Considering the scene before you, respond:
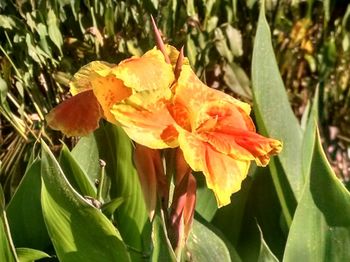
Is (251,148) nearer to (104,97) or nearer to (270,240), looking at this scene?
(104,97)

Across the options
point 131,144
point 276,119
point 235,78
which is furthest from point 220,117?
point 235,78

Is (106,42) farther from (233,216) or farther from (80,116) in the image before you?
(80,116)

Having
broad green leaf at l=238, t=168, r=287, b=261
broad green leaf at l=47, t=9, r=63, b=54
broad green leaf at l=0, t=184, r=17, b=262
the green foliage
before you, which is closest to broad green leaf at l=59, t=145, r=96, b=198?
the green foliage

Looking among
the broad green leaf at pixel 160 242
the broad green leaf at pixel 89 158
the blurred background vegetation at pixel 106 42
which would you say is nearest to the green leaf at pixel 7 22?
the blurred background vegetation at pixel 106 42

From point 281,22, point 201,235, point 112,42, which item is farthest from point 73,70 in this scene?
point 201,235

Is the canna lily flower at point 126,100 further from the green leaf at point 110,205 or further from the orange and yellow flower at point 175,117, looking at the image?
the green leaf at point 110,205

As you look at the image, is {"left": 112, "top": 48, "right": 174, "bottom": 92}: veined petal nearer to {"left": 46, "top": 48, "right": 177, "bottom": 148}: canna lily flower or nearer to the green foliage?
{"left": 46, "top": 48, "right": 177, "bottom": 148}: canna lily flower

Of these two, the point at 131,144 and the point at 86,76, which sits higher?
the point at 86,76
